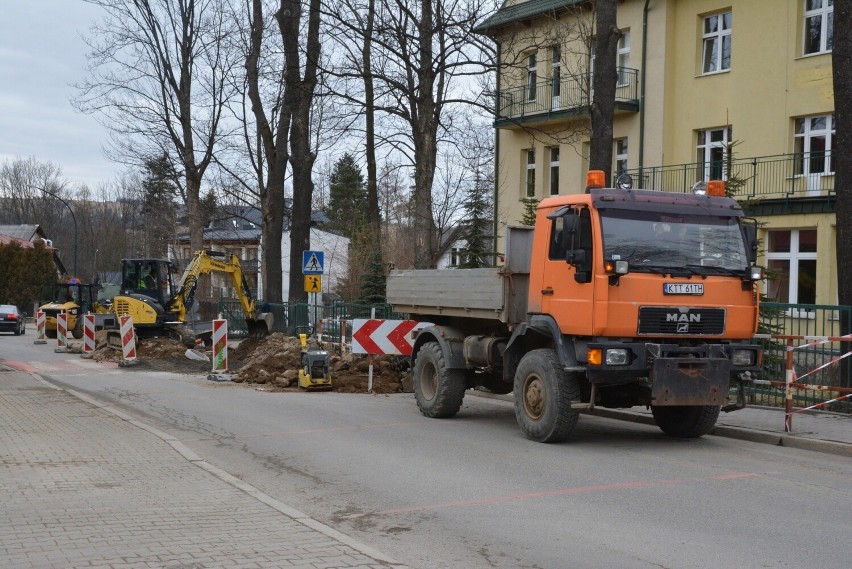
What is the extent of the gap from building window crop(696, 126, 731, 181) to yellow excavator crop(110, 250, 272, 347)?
13385 mm

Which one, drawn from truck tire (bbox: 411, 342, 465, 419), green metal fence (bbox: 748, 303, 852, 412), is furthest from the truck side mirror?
truck tire (bbox: 411, 342, 465, 419)

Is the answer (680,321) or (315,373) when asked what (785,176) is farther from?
(680,321)

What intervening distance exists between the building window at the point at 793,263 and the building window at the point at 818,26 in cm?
486

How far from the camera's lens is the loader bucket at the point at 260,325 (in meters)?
27.6

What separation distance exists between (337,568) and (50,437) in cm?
667

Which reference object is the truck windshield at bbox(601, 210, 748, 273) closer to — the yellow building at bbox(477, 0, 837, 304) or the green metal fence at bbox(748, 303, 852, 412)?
the green metal fence at bbox(748, 303, 852, 412)

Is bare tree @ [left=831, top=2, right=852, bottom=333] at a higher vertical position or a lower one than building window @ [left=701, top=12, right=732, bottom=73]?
lower

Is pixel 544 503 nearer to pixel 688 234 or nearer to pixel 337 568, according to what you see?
pixel 337 568

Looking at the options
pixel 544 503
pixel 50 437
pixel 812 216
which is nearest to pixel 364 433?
pixel 50 437

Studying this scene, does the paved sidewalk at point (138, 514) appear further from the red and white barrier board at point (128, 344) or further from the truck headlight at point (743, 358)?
the red and white barrier board at point (128, 344)

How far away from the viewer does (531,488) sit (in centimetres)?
877

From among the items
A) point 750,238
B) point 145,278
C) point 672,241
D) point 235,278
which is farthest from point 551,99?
point 672,241

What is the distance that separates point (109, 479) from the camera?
8828mm

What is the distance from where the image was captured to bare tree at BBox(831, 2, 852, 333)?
47.1 ft
